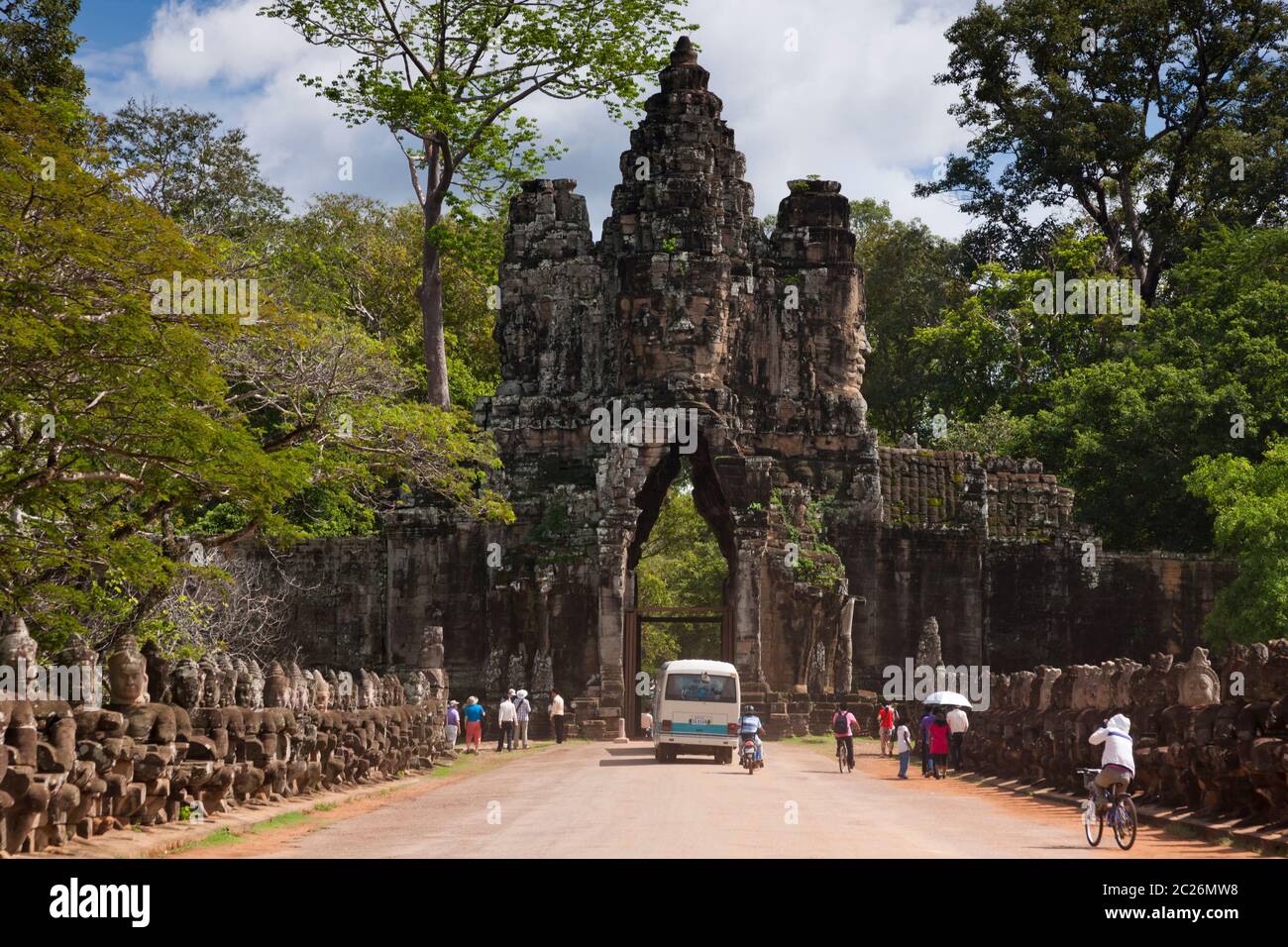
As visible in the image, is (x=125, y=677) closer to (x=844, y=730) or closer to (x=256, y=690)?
(x=256, y=690)

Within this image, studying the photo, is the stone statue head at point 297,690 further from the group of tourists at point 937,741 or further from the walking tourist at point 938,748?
the walking tourist at point 938,748

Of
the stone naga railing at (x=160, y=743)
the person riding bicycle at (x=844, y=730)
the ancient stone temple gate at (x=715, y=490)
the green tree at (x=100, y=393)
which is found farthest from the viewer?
the ancient stone temple gate at (x=715, y=490)

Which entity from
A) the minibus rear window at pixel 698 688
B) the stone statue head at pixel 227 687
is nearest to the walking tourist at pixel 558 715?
the minibus rear window at pixel 698 688

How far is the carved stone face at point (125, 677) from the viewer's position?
16516 millimetres

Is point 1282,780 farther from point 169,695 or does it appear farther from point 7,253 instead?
point 7,253

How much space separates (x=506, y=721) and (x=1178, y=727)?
18.0 metres

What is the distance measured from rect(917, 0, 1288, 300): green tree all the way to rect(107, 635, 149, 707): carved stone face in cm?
4527

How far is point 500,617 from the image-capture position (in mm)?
40844

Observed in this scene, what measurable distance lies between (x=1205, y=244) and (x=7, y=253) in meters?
Result: 41.8

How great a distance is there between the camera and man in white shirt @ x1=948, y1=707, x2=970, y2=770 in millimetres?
30703

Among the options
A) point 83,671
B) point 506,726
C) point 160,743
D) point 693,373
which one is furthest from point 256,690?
point 693,373

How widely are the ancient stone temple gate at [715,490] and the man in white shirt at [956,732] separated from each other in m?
8.21

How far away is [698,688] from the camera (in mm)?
30719

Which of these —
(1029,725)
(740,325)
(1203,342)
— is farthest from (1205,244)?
(1029,725)
